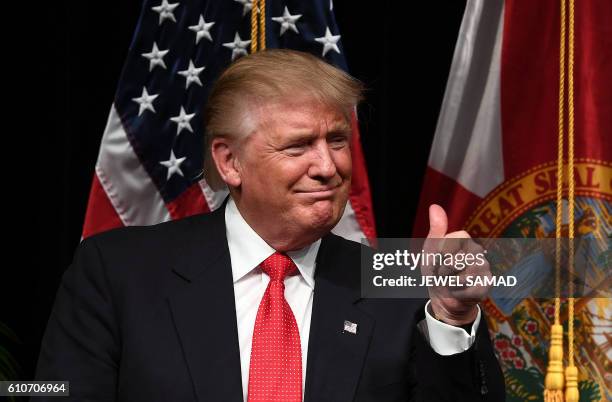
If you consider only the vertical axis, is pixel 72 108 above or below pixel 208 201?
above

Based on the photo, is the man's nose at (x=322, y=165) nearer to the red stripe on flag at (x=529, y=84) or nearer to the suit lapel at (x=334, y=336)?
the suit lapel at (x=334, y=336)

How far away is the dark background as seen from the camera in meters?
3.50

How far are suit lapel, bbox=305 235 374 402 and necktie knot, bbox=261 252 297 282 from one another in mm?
74

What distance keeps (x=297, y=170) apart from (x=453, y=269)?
448 mm

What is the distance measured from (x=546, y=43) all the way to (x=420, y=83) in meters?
0.53

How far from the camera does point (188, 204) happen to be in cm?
323

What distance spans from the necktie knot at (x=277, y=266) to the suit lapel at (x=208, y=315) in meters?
0.08

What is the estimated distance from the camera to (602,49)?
3076mm

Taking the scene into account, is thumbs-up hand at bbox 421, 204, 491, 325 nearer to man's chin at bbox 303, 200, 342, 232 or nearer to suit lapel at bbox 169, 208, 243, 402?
man's chin at bbox 303, 200, 342, 232

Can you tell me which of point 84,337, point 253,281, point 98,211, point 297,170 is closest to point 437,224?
point 297,170

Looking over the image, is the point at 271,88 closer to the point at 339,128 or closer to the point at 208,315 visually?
the point at 339,128

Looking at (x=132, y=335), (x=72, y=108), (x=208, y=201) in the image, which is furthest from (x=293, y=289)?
(x=72, y=108)

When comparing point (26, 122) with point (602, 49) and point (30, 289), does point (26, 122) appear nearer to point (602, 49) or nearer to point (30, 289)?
point (30, 289)

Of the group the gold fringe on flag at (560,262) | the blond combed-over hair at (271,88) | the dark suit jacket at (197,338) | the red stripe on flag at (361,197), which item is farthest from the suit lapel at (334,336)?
the red stripe on flag at (361,197)
